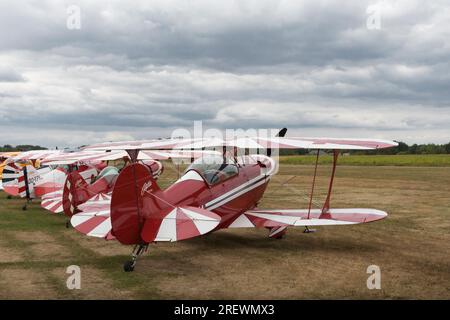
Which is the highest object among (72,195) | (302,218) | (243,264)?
(72,195)

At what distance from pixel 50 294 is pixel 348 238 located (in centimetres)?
620

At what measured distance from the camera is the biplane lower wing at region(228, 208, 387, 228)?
8.57 metres

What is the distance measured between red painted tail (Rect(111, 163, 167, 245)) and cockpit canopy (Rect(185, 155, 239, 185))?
174 cm

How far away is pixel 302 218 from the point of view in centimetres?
891

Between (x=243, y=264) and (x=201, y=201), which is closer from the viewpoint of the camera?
(x=243, y=264)

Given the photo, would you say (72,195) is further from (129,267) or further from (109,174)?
(129,267)

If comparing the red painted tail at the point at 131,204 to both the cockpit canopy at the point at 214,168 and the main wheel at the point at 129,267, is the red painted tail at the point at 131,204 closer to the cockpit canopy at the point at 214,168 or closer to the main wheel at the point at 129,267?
the main wheel at the point at 129,267

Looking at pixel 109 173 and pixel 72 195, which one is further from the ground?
pixel 109 173

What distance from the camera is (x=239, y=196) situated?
29.6 feet

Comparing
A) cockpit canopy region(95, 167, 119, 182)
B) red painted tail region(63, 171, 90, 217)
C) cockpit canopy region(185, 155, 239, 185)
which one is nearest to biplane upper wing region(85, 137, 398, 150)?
cockpit canopy region(185, 155, 239, 185)

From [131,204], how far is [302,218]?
12.2 ft

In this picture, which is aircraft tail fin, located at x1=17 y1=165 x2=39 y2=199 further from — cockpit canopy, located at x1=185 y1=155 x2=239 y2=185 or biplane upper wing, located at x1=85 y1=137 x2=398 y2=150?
cockpit canopy, located at x1=185 y1=155 x2=239 y2=185

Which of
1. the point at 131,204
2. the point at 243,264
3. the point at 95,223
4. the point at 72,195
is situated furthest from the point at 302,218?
the point at 72,195
